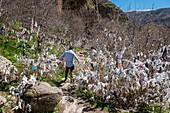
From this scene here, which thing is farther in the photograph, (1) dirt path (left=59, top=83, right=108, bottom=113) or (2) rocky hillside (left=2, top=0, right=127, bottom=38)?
(2) rocky hillside (left=2, top=0, right=127, bottom=38)

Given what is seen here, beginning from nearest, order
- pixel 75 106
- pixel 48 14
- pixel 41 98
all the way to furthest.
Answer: pixel 41 98 → pixel 75 106 → pixel 48 14

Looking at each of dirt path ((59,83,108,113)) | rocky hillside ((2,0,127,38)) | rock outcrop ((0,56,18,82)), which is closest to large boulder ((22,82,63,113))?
dirt path ((59,83,108,113))

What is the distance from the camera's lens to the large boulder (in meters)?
7.34

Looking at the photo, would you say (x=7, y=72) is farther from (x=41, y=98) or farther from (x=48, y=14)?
(x=48, y=14)

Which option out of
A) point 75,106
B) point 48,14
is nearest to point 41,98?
point 75,106

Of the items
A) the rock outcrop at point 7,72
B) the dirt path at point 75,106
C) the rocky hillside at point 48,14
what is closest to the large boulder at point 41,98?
the dirt path at point 75,106

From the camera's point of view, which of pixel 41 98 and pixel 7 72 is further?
pixel 7 72

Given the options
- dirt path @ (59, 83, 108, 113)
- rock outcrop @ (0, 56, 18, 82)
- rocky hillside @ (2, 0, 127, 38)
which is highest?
rocky hillside @ (2, 0, 127, 38)

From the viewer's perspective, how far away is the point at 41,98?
7.38 metres

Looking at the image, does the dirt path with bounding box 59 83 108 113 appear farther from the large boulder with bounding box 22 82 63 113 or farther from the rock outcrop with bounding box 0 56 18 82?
the rock outcrop with bounding box 0 56 18 82

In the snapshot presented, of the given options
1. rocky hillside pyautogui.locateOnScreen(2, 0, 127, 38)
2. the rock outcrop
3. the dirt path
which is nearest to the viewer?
the dirt path

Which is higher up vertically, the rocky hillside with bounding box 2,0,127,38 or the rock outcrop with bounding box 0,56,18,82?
the rocky hillside with bounding box 2,0,127,38

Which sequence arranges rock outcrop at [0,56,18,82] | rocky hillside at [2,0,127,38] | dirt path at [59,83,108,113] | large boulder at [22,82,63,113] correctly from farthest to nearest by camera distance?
rocky hillside at [2,0,127,38] → rock outcrop at [0,56,18,82] → dirt path at [59,83,108,113] → large boulder at [22,82,63,113]

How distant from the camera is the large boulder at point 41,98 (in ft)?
24.1
